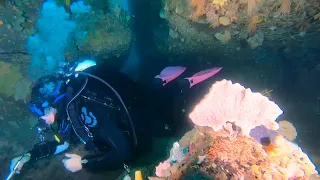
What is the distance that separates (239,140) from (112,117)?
161 centimetres

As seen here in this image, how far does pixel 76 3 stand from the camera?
20.9 feet

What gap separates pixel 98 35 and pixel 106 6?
825mm

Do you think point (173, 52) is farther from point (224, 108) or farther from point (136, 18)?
point (224, 108)

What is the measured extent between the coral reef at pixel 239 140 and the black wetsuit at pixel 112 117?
811mm

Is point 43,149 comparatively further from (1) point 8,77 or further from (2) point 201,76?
(1) point 8,77

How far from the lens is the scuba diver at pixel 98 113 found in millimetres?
3092

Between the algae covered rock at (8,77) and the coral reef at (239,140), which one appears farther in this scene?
the algae covered rock at (8,77)

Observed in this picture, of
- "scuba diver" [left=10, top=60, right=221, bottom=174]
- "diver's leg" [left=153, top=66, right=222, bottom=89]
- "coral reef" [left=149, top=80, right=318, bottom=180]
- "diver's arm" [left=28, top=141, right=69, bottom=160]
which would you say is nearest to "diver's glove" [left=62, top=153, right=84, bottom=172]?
"scuba diver" [left=10, top=60, right=221, bottom=174]

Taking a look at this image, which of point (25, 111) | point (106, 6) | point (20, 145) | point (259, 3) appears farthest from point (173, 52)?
point (20, 145)

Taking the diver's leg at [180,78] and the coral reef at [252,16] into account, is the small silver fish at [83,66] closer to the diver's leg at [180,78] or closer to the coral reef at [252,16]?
the diver's leg at [180,78]

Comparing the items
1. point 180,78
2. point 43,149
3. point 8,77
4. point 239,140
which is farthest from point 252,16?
point 8,77

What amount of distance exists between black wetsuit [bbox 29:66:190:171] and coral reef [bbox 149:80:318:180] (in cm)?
81

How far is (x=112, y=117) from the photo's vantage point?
3098 millimetres

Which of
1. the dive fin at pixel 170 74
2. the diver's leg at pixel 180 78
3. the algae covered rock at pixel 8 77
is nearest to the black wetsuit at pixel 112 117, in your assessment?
the diver's leg at pixel 180 78
